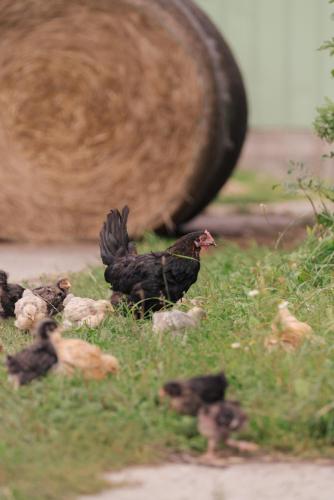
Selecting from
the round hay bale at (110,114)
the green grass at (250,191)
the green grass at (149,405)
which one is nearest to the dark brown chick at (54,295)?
the green grass at (149,405)

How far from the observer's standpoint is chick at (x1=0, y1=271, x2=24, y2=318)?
536cm

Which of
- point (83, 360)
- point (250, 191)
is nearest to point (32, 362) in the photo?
point (83, 360)

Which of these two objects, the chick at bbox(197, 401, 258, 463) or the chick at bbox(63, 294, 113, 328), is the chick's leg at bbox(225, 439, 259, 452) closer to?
the chick at bbox(197, 401, 258, 463)

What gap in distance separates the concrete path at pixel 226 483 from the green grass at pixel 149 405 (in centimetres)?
8

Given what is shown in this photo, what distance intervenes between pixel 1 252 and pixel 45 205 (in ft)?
1.93

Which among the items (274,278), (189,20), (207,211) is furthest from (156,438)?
(207,211)

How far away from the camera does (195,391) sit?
11.4 feet

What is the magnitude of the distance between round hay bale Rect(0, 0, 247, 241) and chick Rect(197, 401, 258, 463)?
14.6ft

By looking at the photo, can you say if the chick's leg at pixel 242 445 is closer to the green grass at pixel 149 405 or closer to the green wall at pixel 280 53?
the green grass at pixel 149 405

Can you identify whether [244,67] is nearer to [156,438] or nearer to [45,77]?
[45,77]

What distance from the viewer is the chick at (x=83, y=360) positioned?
12.6ft

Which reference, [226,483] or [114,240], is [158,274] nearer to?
[114,240]

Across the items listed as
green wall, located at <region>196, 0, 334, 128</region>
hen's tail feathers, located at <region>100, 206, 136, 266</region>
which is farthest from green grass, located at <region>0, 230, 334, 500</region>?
green wall, located at <region>196, 0, 334, 128</region>

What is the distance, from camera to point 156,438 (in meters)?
3.45
